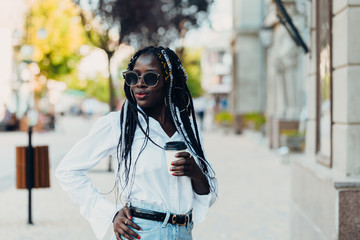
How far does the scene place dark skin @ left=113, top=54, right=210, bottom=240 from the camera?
2.39 meters

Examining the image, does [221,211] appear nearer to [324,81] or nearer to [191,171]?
[324,81]

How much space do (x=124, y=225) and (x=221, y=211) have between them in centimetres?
524

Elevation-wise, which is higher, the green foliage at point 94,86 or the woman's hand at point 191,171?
the green foliage at point 94,86

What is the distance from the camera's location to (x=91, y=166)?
8.20 feet

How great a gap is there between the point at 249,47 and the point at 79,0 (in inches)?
622

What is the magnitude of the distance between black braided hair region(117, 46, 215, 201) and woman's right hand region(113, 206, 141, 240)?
0.38ft

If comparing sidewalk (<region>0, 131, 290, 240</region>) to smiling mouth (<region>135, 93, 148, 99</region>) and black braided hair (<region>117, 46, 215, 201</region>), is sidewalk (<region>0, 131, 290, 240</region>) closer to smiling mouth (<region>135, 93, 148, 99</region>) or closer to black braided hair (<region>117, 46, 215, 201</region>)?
black braided hair (<region>117, 46, 215, 201</region>)

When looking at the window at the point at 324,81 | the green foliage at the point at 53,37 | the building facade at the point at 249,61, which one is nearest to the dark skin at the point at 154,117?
the window at the point at 324,81

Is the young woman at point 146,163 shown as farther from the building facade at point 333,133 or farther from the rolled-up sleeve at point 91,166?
the building facade at point 333,133

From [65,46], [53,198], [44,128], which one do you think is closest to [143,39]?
[53,198]

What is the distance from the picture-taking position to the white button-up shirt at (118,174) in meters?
2.41

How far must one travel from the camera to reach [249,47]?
2698 cm

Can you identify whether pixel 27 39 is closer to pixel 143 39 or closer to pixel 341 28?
pixel 143 39

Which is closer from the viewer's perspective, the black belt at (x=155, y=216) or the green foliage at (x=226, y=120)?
the black belt at (x=155, y=216)
